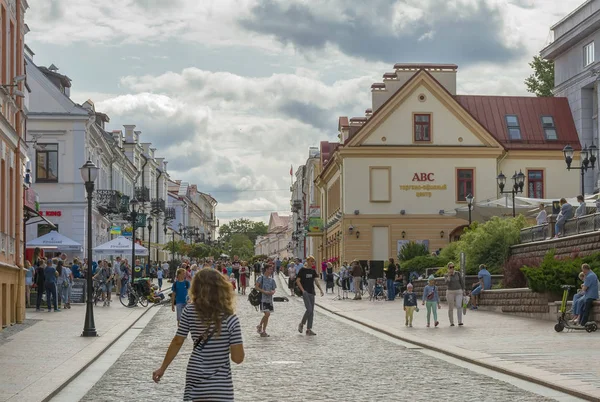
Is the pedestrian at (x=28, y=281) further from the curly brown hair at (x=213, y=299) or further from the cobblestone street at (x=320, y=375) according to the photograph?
the curly brown hair at (x=213, y=299)

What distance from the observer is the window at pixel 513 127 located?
204ft

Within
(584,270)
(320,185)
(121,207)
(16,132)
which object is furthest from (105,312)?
(320,185)

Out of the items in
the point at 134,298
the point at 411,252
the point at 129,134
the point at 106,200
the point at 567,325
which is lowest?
the point at 567,325

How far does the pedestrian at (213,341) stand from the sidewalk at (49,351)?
4.97 m

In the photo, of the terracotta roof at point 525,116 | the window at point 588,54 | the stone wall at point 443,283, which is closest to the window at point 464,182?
the terracotta roof at point 525,116

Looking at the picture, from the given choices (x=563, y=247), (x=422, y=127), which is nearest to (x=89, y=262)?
(x=563, y=247)

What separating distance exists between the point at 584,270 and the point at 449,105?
121ft

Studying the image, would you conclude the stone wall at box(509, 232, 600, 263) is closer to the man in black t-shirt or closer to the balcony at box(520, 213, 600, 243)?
the balcony at box(520, 213, 600, 243)

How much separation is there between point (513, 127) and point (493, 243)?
82.1ft

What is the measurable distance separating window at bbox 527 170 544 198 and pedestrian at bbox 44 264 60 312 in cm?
3458

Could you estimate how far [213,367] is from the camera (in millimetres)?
7906

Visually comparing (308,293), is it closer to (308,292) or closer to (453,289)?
(308,292)

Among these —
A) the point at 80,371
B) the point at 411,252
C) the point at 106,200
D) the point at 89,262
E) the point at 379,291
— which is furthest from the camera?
the point at 106,200

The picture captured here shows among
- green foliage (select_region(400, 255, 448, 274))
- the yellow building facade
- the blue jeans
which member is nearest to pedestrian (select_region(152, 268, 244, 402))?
the blue jeans
